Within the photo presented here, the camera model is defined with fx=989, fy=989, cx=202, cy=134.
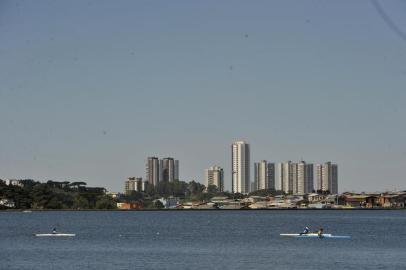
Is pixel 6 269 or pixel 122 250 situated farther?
pixel 122 250

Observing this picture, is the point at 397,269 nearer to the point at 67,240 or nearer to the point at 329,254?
the point at 329,254

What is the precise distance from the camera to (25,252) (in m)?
73.2

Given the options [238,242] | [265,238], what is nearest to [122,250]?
[238,242]

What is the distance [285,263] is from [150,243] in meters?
22.5

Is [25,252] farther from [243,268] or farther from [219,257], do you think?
[243,268]

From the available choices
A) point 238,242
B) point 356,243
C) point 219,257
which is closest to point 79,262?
point 219,257

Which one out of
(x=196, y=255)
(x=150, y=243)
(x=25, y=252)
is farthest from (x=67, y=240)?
(x=196, y=255)

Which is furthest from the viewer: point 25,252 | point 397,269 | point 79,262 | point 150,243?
point 150,243

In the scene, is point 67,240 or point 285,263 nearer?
point 285,263

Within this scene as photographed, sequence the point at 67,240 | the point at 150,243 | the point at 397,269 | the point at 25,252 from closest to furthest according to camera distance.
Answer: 1. the point at 397,269
2. the point at 25,252
3. the point at 150,243
4. the point at 67,240

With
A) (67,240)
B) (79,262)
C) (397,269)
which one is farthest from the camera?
(67,240)

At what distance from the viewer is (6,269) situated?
5975cm

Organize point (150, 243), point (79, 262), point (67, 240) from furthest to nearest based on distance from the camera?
point (67, 240)
point (150, 243)
point (79, 262)

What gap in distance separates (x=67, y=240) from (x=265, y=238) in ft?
59.1
